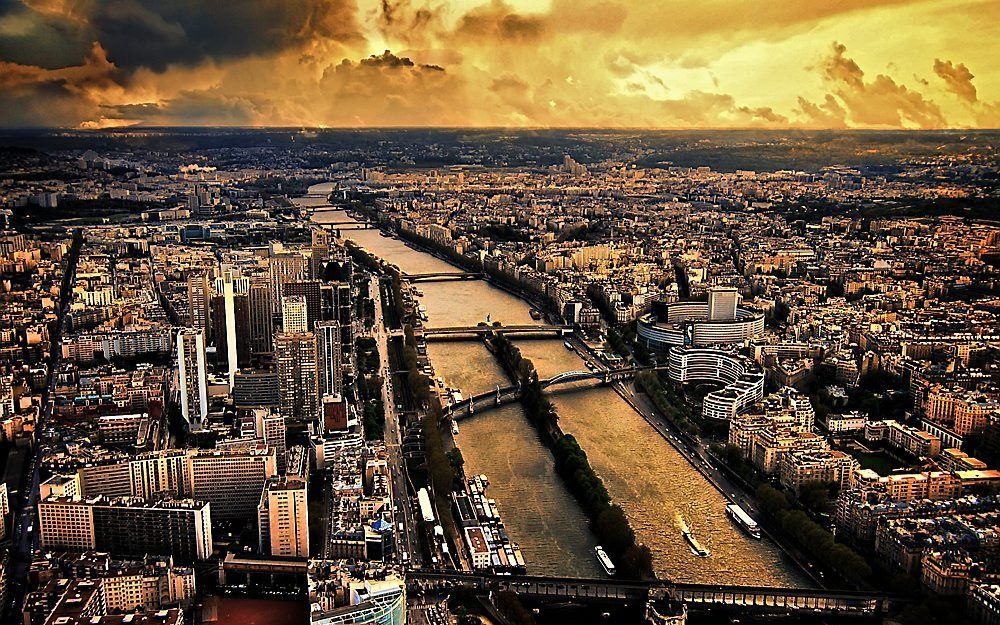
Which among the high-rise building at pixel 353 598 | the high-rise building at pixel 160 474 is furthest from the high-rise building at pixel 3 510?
the high-rise building at pixel 353 598

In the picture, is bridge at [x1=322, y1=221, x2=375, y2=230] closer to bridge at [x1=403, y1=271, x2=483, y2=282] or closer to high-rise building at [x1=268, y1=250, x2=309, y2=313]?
bridge at [x1=403, y1=271, x2=483, y2=282]

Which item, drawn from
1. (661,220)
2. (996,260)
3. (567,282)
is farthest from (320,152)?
(996,260)

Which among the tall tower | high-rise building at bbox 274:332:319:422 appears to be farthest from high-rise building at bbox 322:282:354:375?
high-rise building at bbox 274:332:319:422

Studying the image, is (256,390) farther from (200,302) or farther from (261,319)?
(200,302)

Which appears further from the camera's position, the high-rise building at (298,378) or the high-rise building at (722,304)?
the high-rise building at (722,304)

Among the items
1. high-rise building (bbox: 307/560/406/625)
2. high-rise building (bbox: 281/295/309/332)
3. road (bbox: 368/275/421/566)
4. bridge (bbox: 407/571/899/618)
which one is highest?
high-rise building (bbox: 281/295/309/332)

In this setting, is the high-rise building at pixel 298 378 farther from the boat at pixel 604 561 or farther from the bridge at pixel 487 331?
the bridge at pixel 487 331

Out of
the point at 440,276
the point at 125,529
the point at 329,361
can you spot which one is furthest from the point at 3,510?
the point at 440,276
